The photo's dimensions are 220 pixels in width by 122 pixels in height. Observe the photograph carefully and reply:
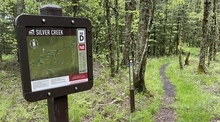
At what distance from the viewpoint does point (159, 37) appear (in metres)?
27.7

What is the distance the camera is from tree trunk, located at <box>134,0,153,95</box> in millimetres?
6746

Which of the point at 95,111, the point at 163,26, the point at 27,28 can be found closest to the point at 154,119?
the point at 95,111

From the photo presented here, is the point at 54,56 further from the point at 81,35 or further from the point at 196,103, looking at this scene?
the point at 196,103

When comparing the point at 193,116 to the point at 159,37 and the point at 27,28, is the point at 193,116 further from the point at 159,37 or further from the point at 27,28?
the point at 159,37

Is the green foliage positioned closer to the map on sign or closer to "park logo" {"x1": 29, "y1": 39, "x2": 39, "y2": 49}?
the map on sign

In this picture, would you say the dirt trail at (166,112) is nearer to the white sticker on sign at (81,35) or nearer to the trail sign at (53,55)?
the trail sign at (53,55)

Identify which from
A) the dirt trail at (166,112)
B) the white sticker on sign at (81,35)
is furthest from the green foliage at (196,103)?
the white sticker on sign at (81,35)

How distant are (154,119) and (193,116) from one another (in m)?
1.03

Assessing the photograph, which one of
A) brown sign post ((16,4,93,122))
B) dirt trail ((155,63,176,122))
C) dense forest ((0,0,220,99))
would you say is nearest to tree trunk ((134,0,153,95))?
dense forest ((0,0,220,99))

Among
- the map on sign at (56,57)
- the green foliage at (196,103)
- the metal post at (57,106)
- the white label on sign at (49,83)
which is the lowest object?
the green foliage at (196,103)

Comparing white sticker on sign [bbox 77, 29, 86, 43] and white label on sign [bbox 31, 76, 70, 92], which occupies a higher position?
white sticker on sign [bbox 77, 29, 86, 43]

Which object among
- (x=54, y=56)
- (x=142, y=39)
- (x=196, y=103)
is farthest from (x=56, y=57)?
(x=196, y=103)

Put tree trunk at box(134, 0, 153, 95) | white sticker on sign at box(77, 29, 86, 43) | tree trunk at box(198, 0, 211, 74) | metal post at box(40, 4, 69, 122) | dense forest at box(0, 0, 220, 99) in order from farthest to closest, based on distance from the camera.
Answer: tree trunk at box(198, 0, 211, 74) → dense forest at box(0, 0, 220, 99) → tree trunk at box(134, 0, 153, 95) → white sticker on sign at box(77, 29, 86, 43) → metal post at box(40, 4, 69, 122)

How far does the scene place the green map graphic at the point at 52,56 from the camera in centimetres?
174
